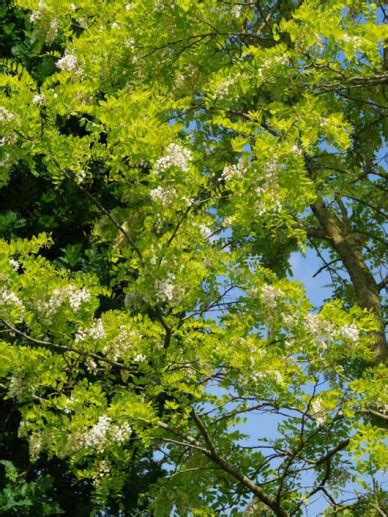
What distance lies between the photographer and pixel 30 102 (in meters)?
4.71

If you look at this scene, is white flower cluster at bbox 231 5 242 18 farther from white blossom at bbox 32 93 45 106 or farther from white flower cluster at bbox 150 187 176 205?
white flower cluster at bbox 150 187 176 205

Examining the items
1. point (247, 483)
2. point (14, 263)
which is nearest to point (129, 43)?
point (14, 263)

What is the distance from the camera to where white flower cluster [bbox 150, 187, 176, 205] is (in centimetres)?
465

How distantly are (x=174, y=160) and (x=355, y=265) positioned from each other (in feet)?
13.4

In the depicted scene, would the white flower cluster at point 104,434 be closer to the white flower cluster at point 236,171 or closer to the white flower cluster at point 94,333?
the white flower cluster at point 94,333

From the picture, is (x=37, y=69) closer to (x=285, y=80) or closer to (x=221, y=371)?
(x=285, y=80)

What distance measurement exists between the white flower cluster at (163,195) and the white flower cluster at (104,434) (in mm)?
1542

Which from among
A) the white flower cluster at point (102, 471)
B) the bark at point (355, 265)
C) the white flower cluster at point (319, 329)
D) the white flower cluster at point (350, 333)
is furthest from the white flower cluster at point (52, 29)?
the white flower cluster at point (102, 471)

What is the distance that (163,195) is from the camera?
467cm

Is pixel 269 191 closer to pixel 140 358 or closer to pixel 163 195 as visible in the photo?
pixel 163 195

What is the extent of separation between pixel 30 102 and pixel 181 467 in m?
3.41

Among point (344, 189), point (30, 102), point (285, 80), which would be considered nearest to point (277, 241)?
point (344, 189)

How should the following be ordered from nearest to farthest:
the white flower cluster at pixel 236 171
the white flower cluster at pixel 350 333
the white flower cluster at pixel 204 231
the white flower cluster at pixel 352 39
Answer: the white flower cluster at pixel 236 171
the white flower cluster at pixel 204 231
the white flower cluster at pixel 350 333
the white flower cluster at pixel 352 39

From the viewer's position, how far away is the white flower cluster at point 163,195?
4652 mm
